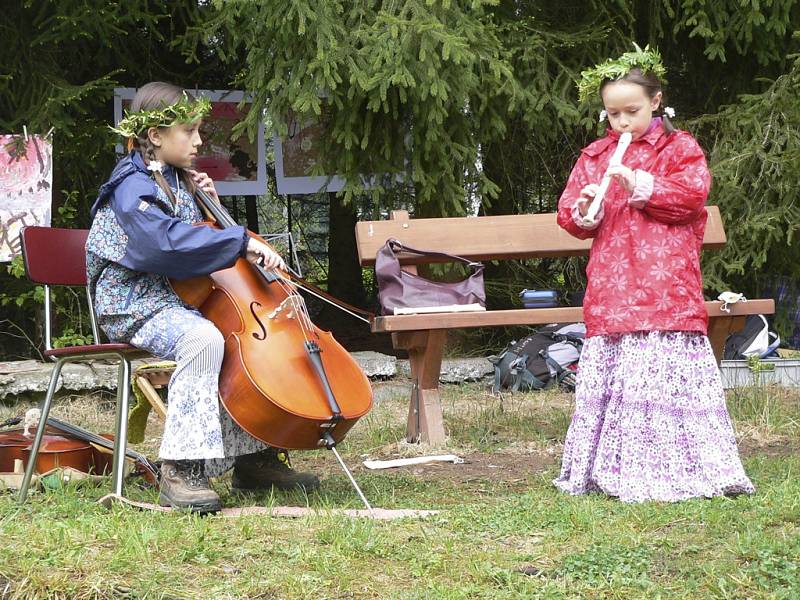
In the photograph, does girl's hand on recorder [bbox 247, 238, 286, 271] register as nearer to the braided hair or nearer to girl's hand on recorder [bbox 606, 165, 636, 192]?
the braided hair

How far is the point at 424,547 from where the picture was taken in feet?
9.98

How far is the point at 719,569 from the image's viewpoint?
2811 mm

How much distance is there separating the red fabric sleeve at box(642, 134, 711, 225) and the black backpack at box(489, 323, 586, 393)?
3.12 meters

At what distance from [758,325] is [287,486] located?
4.14 m

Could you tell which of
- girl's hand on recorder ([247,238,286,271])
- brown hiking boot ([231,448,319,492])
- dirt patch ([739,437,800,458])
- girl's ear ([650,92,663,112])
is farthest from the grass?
girl's ear ([650,92,663,112])

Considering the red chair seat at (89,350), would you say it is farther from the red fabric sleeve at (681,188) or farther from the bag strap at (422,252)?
the red fabric sleeve at (681,188)

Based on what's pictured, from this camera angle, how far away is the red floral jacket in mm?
3846

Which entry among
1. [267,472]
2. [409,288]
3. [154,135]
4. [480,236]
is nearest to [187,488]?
[267,472]

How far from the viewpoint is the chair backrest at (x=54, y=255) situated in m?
3.81

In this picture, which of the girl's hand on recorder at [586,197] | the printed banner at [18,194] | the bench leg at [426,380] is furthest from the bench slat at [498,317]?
the printed banner at [18,194]

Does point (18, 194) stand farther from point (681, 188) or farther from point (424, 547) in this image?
point (424, 547)

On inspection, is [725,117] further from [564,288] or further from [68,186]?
[68,186]

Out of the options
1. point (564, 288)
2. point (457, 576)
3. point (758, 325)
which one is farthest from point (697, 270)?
point (564, 288)

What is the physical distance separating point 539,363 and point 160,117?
12.9 feet
